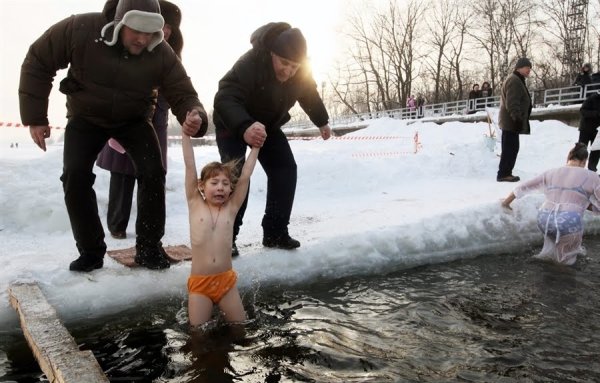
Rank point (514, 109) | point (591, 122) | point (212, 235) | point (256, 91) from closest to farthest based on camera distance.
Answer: point (212, 235), point (256, 91), point (514, 109), point (591, 122)

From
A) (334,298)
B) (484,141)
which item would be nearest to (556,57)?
(484,141)

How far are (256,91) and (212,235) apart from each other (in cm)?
128

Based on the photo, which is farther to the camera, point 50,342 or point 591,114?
point 591,114

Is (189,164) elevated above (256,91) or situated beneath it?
situated beneath

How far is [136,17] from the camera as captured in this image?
10.1 feet

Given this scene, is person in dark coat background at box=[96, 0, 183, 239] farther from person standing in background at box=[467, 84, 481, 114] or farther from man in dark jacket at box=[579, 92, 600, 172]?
person standing in background at box=[467, 84, 481, 114]

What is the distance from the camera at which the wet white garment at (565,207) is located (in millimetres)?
4637

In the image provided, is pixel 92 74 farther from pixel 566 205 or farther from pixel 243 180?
pixel 566 205

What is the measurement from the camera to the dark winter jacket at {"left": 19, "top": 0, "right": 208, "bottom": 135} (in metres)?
3.23

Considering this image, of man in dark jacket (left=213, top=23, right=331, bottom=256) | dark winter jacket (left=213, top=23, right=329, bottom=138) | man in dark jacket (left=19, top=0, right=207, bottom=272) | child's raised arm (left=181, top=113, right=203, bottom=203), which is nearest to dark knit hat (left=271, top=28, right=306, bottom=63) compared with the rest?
man in dark jacket (left=213, top=23, right=331, bottom=256)

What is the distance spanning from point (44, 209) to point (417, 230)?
3937 millimetres

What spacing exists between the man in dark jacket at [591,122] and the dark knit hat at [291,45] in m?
7.02

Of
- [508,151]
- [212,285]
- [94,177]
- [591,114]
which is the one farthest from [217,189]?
[591,114]

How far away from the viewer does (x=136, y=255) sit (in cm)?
382
